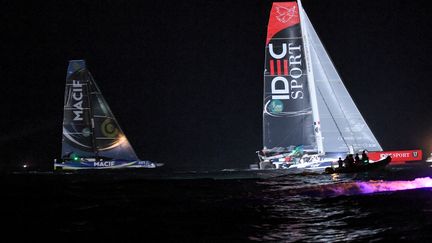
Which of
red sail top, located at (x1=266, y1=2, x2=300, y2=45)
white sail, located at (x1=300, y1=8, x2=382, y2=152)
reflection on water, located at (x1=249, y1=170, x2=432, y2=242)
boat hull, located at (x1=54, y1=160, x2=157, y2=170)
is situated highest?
red sail top, located at (x1=266, y1=2, x2=300, y2=45)

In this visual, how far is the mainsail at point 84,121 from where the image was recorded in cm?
6481

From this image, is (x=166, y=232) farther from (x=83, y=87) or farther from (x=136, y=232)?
(x=83, y=87)

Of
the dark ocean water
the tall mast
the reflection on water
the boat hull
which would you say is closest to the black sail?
the tall mast

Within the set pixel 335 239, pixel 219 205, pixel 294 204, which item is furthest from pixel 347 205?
pixel 335 239

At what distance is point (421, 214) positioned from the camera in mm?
12086

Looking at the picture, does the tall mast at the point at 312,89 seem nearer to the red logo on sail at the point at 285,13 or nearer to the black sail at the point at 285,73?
the black sail at the point at 285,73

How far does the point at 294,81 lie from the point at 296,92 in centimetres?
117

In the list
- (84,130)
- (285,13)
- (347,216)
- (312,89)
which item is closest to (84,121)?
(84,130)

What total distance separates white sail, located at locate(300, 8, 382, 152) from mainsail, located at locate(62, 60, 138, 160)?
1326 inches

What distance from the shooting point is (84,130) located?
65188 mm

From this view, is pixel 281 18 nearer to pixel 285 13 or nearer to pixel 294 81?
pixel 285 13

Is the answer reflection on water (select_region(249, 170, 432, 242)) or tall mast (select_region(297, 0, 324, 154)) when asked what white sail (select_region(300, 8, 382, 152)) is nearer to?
tall mast (select_region(297, 0, 324, 154))

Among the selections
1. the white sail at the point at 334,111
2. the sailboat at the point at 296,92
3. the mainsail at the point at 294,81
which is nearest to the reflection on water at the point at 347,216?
the white sail at the point at 334,111

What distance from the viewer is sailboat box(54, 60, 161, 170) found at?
64875 mm
